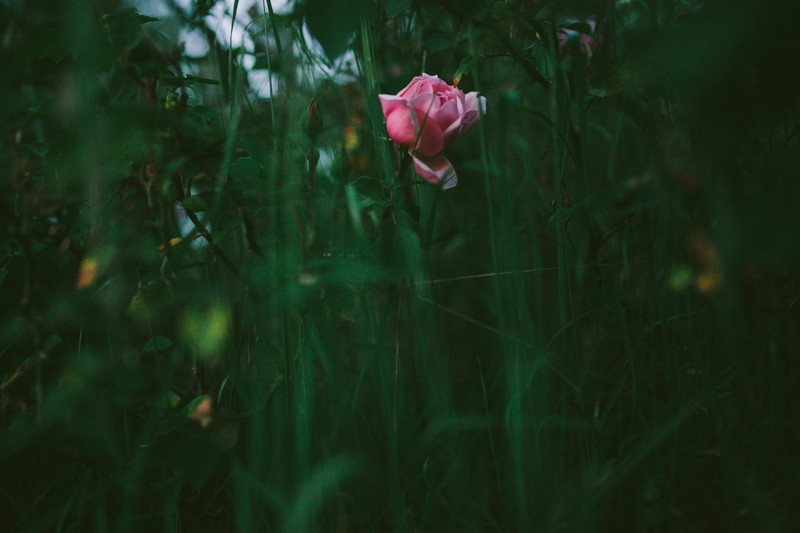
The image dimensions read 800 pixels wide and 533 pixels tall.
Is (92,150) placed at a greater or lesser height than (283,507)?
greater

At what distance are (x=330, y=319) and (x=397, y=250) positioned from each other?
161 mm

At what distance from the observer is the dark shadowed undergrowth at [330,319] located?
0.55 meters

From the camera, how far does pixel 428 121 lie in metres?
0.73

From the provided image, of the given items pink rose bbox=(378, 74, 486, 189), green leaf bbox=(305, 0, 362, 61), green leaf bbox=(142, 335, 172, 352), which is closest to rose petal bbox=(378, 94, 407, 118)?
pink rose bbox=(378, 74, 486, 189)

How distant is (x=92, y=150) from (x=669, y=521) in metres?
0.61

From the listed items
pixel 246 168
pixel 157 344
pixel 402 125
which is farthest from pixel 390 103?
pixel 157 344

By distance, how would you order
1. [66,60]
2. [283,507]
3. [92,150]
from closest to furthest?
1. [92,150]
2. [283,507]
3. [66,60]

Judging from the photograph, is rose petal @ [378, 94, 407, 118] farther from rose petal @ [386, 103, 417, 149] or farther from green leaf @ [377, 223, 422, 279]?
green leaf @ [377, 223, 422, 279]

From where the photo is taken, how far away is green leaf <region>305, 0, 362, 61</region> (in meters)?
0.46

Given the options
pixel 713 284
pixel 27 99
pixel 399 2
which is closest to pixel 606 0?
pixel 399 2

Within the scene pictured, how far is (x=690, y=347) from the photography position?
85 cm

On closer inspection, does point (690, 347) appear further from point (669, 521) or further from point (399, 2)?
point (399, 2)

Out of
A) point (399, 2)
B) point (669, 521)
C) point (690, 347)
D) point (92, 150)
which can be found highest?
point (399, 2)

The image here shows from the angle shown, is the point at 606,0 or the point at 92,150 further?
the point at 606,0
